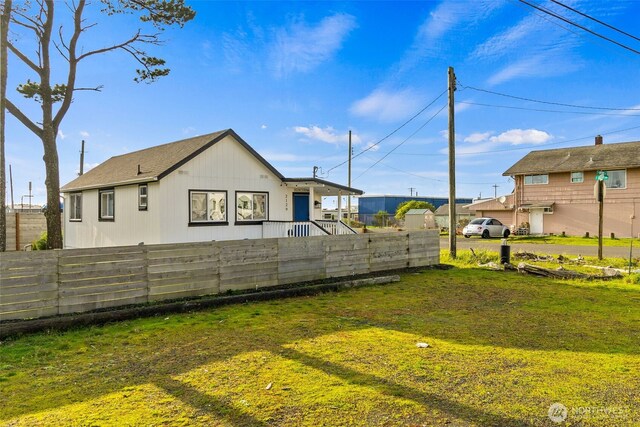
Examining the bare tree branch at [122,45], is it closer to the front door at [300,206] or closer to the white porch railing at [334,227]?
the front door at [300,206]

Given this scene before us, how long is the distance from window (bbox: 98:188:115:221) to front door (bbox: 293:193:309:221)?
7587 millimetres

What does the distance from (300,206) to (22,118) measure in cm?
1069

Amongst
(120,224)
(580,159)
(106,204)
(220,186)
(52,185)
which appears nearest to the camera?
(52,185)

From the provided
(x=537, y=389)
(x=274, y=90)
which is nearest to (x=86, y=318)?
(x=537, y=389)

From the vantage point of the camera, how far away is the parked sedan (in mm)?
28797

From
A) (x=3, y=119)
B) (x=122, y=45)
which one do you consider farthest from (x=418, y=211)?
(x=3, y=119)

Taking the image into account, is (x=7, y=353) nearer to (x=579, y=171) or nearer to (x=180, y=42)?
(x=180, y=42)

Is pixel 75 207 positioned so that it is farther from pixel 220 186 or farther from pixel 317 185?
pixel 317 185

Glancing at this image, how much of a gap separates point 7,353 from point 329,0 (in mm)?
11962

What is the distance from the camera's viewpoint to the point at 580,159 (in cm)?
2959

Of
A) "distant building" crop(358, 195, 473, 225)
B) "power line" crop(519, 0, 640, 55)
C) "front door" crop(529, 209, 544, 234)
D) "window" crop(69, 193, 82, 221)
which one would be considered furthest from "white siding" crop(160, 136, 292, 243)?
"distant building" crop(358, 195, 473, 225)

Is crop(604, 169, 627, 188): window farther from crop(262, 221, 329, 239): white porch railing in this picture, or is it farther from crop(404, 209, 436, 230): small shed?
crop(262, 221, 329, 239): white porch railing

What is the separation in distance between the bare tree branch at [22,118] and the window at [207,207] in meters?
5.79

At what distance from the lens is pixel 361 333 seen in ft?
19.9
